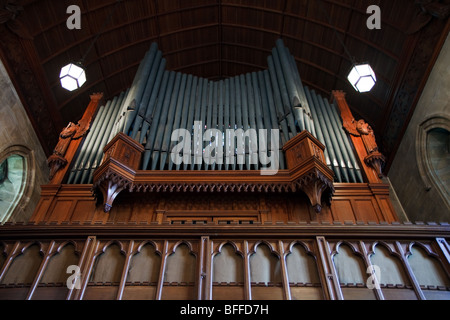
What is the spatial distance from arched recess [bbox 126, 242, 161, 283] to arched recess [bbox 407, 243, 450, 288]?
264 centimetres

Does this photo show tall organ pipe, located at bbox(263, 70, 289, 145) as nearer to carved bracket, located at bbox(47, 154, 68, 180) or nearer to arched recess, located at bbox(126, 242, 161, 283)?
arched recess, located at bbox(126, 242, 161, 283)

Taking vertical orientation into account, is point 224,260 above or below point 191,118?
below

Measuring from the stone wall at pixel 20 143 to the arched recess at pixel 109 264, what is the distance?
5574 millimetres

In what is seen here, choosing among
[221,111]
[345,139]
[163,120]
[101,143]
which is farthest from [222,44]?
[101,143]

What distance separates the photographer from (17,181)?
8922mm

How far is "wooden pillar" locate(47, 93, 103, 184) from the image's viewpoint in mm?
6805

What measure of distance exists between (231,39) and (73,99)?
18.0 ft

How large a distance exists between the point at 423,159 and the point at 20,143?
31.2 feet

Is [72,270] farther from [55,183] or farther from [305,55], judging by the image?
[305,55]

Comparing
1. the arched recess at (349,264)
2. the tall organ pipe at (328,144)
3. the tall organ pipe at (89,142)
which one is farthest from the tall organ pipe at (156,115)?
the arched recess at (349,264)

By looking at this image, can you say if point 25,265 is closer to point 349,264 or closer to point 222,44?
point 349,264

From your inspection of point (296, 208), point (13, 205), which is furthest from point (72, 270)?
point (13, 205)

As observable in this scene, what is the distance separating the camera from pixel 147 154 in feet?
21.7

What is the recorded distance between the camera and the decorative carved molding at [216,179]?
572 cm
